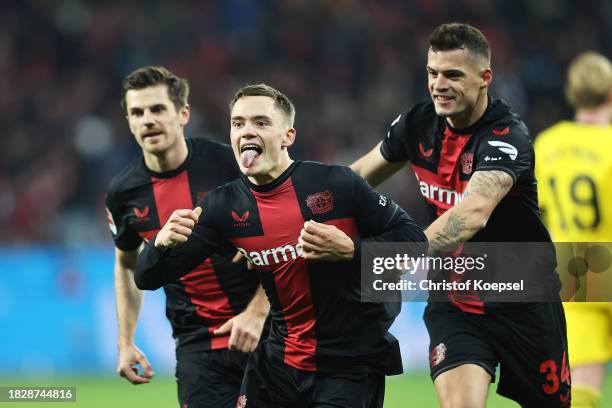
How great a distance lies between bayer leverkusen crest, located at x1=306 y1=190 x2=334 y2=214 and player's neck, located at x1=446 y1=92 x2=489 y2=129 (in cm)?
90

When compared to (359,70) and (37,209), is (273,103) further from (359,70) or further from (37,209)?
(359,70)

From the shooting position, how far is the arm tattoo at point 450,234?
4988 millimetres

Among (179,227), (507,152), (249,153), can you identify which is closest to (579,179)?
(507,152)

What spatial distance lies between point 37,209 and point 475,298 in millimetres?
9188

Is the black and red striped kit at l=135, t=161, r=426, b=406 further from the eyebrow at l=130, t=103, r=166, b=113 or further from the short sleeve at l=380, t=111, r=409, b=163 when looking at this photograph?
the eyebrow at l=130, t=103, r=166, b=113

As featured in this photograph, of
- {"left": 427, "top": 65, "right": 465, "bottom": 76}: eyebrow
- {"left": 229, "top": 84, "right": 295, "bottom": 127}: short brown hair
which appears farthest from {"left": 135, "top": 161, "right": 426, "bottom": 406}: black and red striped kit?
{"left": 427, "top": 65, "right": 465, "bottom": 76}: eyebrow

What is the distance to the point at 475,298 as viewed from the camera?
211 inches

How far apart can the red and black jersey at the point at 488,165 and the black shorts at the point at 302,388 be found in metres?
0.78

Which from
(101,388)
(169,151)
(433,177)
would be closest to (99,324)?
(101,388)

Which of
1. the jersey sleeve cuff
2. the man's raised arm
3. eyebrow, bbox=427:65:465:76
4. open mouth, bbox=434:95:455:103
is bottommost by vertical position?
the man's raised arm

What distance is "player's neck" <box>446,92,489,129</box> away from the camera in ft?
17.4

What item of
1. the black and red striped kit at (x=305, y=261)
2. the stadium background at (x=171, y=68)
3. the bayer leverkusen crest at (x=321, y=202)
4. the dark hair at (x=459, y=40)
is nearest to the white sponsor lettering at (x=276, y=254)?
the black and red striped kit at (x=305, y=261)

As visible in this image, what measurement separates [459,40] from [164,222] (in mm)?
1931

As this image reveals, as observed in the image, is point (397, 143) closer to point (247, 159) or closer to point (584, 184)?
point (247, 159)
